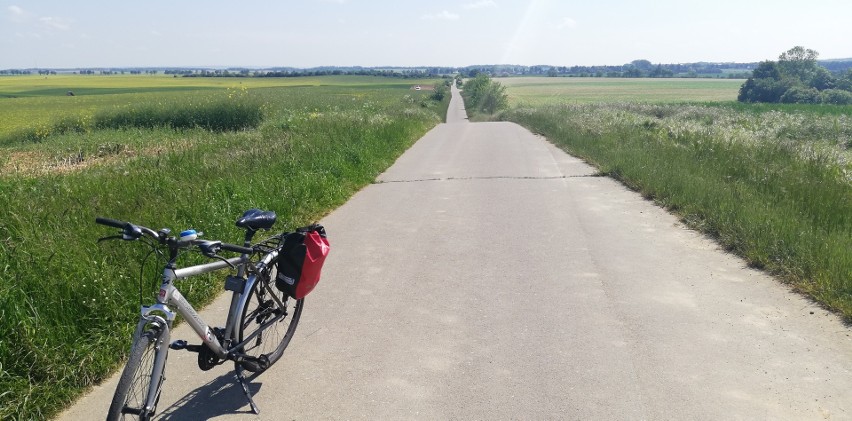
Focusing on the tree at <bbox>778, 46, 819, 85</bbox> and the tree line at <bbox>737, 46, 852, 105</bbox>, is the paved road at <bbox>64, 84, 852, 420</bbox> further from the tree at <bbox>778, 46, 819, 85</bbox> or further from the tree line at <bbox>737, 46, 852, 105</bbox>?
the tree at <bbox>778, 46, 819, 85</bbox>

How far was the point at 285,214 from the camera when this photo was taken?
8.16 meters

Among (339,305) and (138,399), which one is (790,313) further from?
(138,399)

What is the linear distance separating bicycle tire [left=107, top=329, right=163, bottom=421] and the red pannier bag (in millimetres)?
1007

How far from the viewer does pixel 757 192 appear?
8.88 meters

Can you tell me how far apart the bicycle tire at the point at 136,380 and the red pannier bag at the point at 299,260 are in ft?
3.30

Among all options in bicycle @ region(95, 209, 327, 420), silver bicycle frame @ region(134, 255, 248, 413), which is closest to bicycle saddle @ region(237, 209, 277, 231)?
bicycle @ region(95, 209, 327, 420)

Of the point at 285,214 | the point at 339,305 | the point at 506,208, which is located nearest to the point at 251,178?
the point at 285,214

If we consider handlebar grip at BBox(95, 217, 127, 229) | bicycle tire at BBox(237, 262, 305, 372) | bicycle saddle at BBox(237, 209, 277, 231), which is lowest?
bicycle tire at BBox(237, 262, 305, 372)

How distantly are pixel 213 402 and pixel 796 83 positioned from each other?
84.1 m

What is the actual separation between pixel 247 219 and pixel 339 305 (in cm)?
179

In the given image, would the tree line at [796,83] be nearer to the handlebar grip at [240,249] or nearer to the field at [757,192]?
the field at [757,192]

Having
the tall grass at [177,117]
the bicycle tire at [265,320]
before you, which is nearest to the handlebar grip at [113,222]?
the bicycle tire at [265,320]

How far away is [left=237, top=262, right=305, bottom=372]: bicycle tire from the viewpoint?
3.85 metres

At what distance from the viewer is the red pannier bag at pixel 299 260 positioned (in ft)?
12.5
